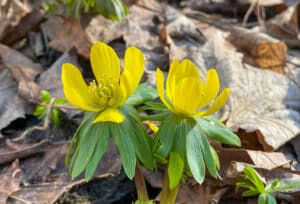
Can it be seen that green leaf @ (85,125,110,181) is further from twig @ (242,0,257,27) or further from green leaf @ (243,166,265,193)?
twig @ (242,0,257,27)

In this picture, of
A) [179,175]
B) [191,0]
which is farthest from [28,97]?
[191,0]

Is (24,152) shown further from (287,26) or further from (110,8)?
(287,26)

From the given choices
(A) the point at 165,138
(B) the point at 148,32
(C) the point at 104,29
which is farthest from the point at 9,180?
(B) the point at 148,32

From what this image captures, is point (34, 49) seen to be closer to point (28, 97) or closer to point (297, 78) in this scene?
point (28, 97)

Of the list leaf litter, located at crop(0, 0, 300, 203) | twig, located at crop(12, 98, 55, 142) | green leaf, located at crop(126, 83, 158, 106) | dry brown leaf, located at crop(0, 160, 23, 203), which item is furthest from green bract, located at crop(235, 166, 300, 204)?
twig, located at crop(12, 98, 55, 142)

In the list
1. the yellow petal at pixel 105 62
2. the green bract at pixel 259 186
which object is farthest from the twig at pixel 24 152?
the green bract at pixel 259 186

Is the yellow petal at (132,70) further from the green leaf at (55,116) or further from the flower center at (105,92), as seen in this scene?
the green leaf at (55,116)
